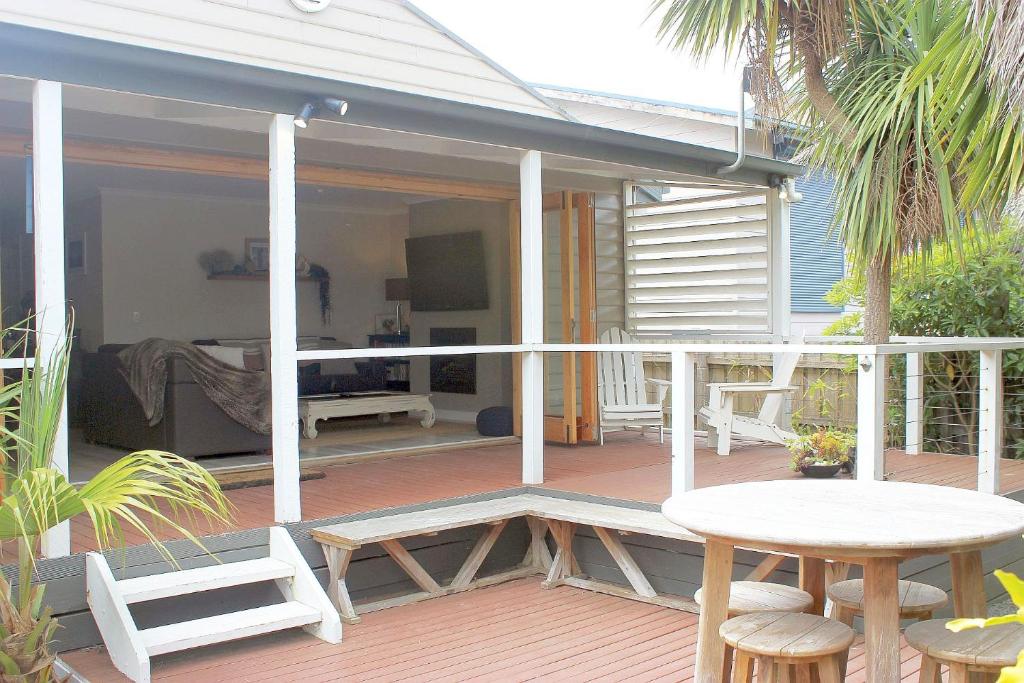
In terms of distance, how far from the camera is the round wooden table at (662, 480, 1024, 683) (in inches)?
107

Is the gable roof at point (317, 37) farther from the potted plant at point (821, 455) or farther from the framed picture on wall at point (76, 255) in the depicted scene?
the framed picture on wall at point (76, 255)

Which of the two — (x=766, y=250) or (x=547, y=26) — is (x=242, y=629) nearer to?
(x=766, y=250)

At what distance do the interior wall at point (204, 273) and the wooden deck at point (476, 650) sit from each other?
6.01 meters

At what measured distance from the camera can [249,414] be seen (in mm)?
6789

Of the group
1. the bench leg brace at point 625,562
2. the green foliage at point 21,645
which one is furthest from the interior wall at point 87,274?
the green foliage at point 21,645

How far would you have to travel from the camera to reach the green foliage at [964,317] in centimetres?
724

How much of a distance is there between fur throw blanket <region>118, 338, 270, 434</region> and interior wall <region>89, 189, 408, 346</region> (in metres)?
3.25

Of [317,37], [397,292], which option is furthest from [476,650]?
[397,292]

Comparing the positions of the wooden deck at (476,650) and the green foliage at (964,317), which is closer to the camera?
the wooden deck at (476,650)

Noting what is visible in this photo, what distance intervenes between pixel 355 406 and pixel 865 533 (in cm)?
604

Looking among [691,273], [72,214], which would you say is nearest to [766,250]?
[691,273]

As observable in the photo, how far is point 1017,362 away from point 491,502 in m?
4.10

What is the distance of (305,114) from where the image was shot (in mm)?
4914

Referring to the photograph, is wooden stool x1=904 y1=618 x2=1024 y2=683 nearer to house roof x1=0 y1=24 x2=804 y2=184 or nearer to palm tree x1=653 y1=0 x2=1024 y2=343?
palm tree x1=653 y1=0 x2=1024 y2=343
